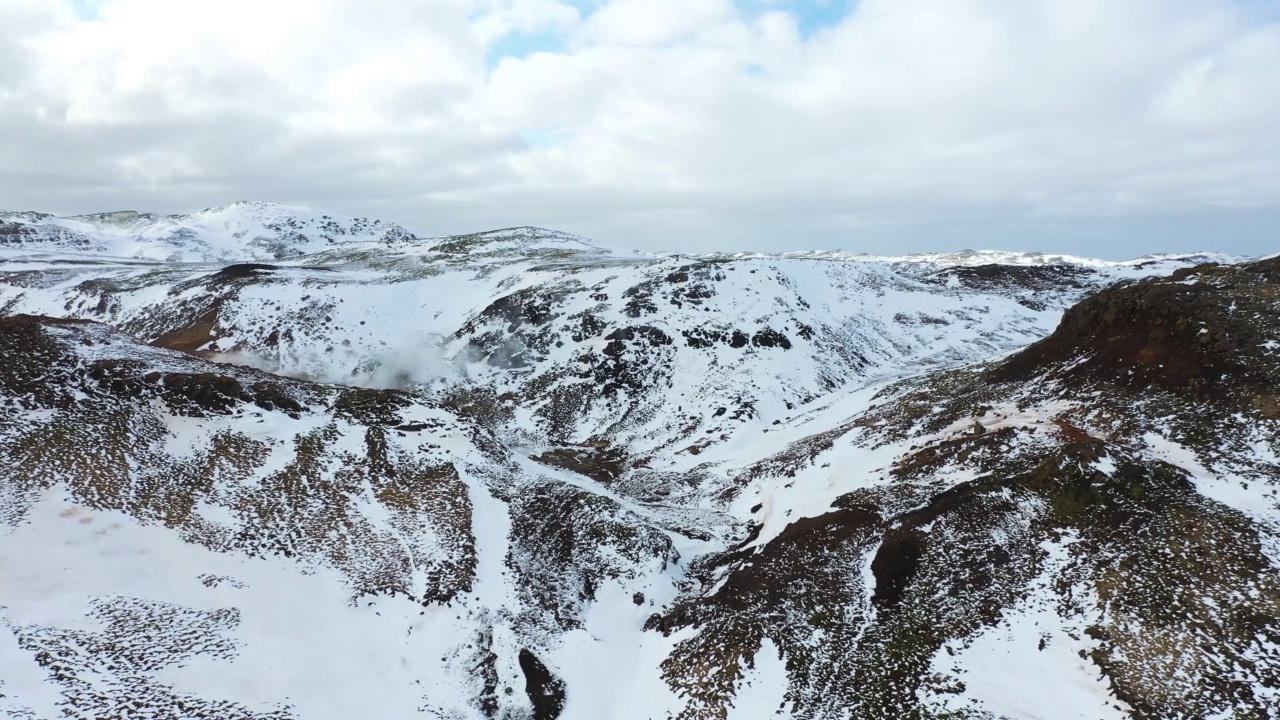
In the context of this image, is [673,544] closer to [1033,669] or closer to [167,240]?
[1033,669]

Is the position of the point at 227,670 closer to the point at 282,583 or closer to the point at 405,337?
the point at 282,583

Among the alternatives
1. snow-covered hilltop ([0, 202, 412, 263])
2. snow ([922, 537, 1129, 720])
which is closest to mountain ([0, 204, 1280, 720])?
snow ([922, 537, 1129, 720])

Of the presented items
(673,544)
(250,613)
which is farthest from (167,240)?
(673,544)

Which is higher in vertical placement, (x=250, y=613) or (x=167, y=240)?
(x=167, y=240)

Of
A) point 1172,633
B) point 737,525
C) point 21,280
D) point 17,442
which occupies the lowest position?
point 737,525

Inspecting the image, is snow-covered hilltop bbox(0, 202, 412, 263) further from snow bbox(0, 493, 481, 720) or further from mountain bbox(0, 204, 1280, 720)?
snow bbox(0, 493, 481, 720)

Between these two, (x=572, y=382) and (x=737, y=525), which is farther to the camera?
(x=572, y=382)

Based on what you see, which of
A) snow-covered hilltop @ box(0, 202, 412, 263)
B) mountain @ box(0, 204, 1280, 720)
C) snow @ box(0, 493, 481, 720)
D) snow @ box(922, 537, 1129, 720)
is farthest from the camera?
snow-covered hilltop @ box(0, 202, 412, 263)

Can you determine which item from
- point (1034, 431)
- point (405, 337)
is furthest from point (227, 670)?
point (405, 337)
